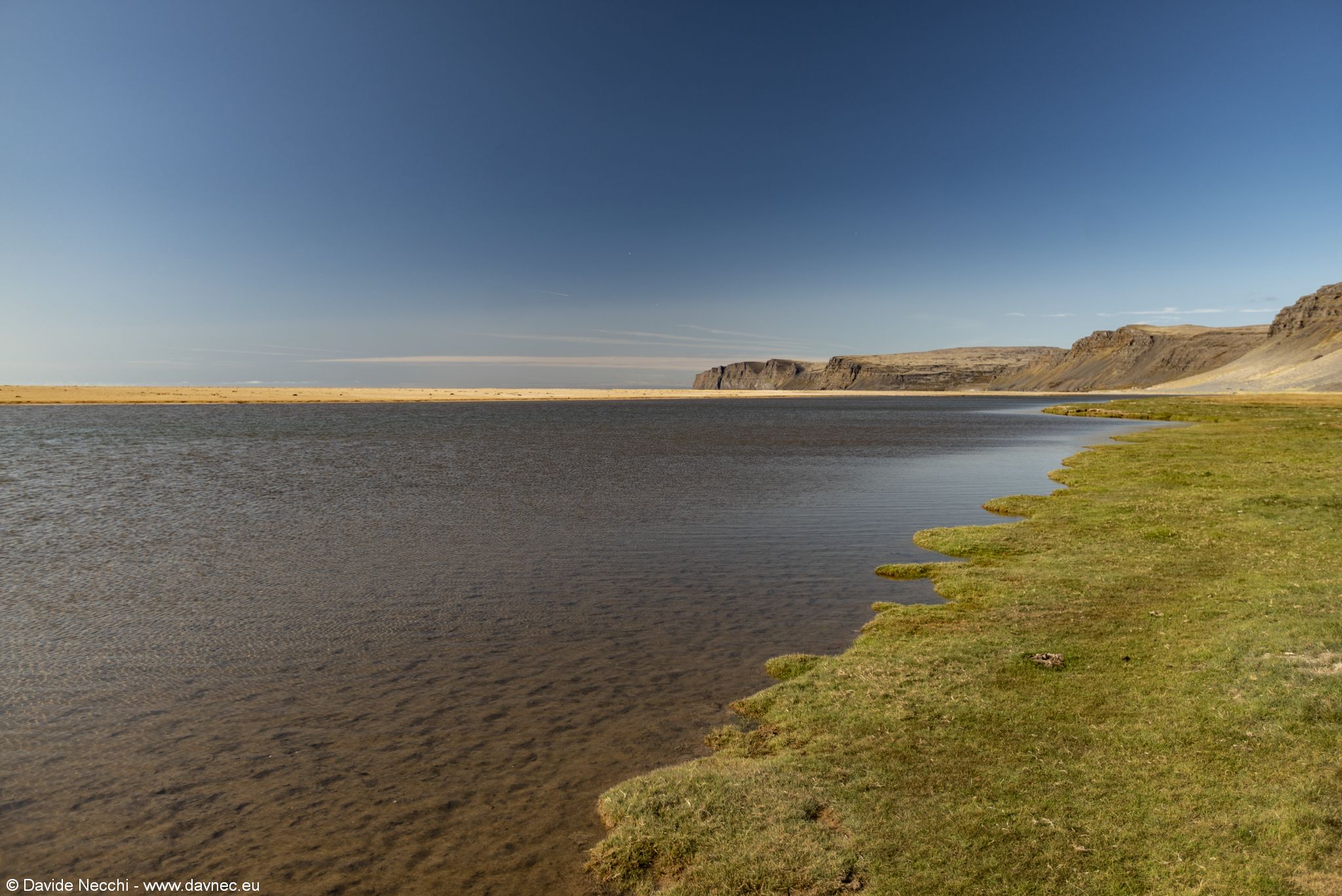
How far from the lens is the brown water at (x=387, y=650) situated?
8.80m

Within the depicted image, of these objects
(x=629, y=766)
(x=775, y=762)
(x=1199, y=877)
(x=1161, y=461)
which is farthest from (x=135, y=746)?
(x=1161, y=461)

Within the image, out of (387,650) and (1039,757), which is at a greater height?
(1039,757)

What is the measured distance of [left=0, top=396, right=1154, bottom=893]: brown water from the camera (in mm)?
8797

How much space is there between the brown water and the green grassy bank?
60.6 inches

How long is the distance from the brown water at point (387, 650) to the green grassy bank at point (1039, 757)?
154cm

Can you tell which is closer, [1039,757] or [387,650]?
[1039,757]

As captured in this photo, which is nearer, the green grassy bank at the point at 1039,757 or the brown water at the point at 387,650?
the green grassy bank at the point at 1039,757

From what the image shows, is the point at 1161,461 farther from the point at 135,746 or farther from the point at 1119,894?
the point at 135,746

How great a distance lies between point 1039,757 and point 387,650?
1244cm

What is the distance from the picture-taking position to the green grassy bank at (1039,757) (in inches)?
298

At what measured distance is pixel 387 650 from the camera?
49.3 feet

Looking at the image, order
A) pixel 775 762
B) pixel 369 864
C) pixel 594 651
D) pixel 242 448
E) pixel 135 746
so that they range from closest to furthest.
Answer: pixel 369 864, pixel 775 762, pixel 135 746, pixel 594 651, pixel 242 448

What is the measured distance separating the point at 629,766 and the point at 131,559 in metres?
21.1

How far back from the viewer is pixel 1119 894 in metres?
7.14
